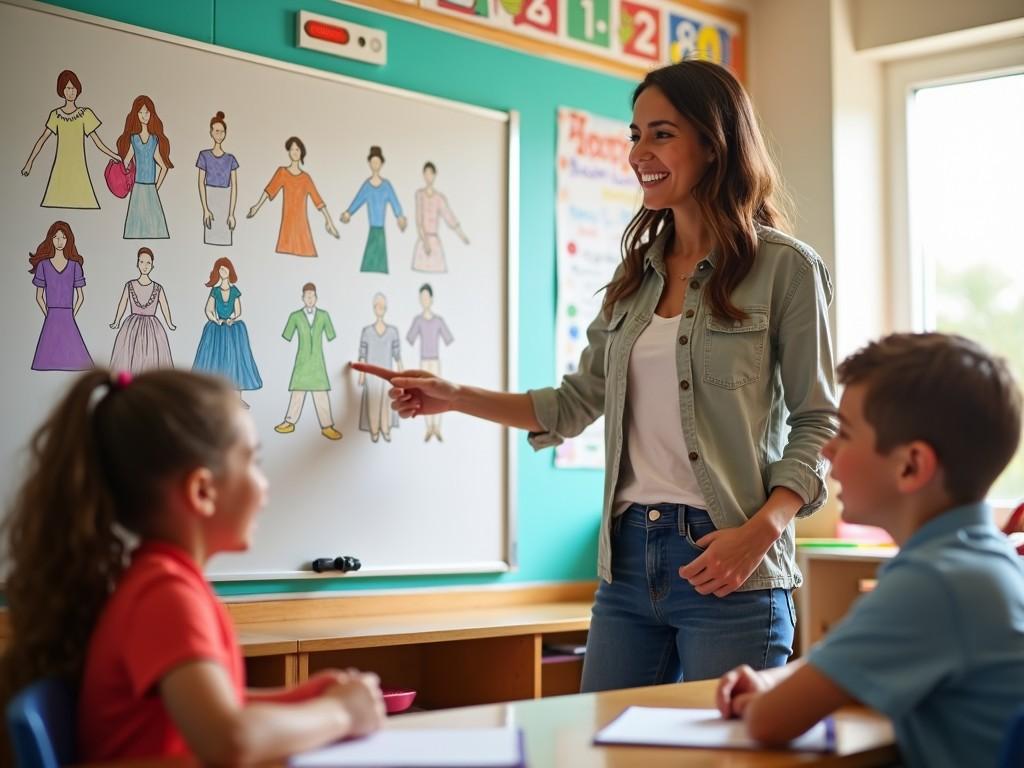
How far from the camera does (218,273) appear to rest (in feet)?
9.33

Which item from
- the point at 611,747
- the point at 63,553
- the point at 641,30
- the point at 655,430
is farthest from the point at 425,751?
the point at 641,30

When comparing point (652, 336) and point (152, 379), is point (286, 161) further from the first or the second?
point (152, 379)

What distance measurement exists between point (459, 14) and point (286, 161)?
2.47 feet

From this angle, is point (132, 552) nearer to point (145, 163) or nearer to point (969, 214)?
point (145, 163)

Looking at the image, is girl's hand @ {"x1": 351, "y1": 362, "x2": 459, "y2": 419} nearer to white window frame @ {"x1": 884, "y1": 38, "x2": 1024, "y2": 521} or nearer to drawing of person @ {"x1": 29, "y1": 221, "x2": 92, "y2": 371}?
drawing of person @ {"x1": 29, "y1": 221, "x2": 92, "y2": 371}

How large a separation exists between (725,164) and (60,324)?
1.48m

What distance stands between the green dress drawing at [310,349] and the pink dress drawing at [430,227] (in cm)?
35

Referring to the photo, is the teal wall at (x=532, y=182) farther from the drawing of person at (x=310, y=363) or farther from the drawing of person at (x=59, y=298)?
the drawing of person at (x=59, y=298)

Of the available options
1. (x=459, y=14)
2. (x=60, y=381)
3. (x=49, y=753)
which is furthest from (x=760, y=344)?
(x=459, y=14)

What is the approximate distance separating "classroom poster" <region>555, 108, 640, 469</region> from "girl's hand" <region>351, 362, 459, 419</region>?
3.86 ft

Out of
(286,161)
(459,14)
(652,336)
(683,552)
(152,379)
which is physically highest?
(459,14)

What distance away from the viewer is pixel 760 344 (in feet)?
6.72

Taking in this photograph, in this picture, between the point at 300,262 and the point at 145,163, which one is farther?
the point at 300,262

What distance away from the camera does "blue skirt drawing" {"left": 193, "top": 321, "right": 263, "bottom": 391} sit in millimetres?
2812
